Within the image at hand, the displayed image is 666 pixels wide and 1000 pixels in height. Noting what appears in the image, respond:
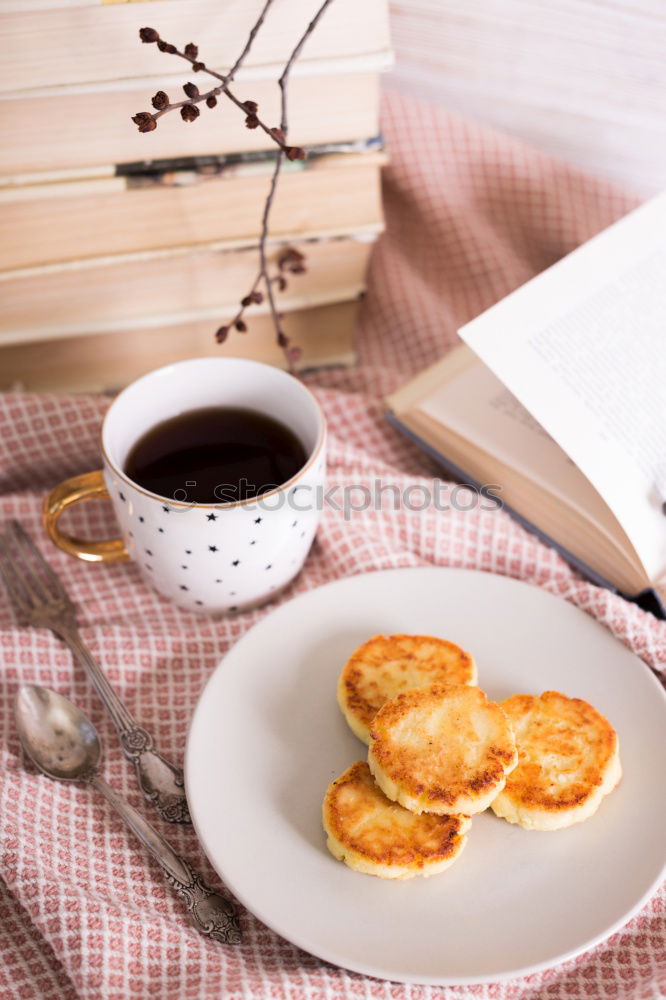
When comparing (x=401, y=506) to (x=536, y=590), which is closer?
(x=536, y=590)

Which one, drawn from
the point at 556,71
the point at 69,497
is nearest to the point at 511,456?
the point at 69,497

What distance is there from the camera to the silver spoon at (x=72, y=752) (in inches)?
32.3

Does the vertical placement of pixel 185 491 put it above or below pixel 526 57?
below

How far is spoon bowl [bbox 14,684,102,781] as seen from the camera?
90 centimetres

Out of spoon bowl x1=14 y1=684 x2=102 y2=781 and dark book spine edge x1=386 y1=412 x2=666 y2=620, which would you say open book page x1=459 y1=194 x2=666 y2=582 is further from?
spoon bowl x1=14 y1=684 x2=102 y2=781

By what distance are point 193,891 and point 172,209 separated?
743 mm

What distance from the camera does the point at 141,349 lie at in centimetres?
128

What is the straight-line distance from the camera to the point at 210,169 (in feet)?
3.57

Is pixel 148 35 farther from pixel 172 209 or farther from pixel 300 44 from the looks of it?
pixel 172 209

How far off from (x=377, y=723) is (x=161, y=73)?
683 millimetres

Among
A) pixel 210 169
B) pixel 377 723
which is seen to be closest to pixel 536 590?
pixel 377 723

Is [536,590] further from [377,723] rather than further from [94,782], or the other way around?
[94,782]

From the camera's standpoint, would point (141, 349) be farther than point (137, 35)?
Yes

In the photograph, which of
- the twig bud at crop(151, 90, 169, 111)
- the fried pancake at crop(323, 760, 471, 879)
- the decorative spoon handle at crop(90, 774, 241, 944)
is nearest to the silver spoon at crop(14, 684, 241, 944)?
the decorative spoon handle at crop(90, 774, 241, 944)
